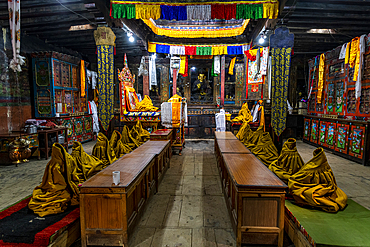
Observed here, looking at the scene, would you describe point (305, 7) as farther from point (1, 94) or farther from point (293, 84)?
point (1, 94)

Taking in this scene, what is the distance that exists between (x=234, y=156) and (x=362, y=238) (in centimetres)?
196

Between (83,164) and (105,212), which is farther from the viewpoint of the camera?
(83,164)

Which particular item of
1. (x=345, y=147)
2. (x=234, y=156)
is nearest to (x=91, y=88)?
(x=234, y=156)

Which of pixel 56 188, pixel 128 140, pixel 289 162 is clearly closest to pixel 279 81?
pixel 289 162

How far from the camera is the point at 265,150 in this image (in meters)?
4.91

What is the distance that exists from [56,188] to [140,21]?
Result: 21.5 ft

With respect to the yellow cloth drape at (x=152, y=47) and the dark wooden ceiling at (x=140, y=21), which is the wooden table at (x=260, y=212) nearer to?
the dark wooden ceiling at (x=140, y=21)

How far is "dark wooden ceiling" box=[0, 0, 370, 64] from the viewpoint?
16.8 feet

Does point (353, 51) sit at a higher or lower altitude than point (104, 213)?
higher

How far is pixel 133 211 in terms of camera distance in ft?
8.79

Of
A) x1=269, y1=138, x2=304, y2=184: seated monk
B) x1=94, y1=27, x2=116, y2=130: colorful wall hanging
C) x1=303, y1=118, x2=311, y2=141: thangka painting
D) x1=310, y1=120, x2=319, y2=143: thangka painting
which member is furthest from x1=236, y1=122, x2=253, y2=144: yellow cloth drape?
x1=94, y1=27, x2=116, y2=130: colorful wall hanging

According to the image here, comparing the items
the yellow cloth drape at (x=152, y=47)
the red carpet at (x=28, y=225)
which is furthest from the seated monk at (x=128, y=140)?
the yellow cloth drape at (x=152, y=47)

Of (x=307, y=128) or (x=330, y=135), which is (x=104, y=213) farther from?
(x=307, y=128)

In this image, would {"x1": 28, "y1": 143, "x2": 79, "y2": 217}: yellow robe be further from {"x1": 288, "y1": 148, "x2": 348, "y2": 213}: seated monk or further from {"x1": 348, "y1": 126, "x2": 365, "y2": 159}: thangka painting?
{"x1": 348, "y1": 126, "x2": 365, "y2": 159}: thangka painting
